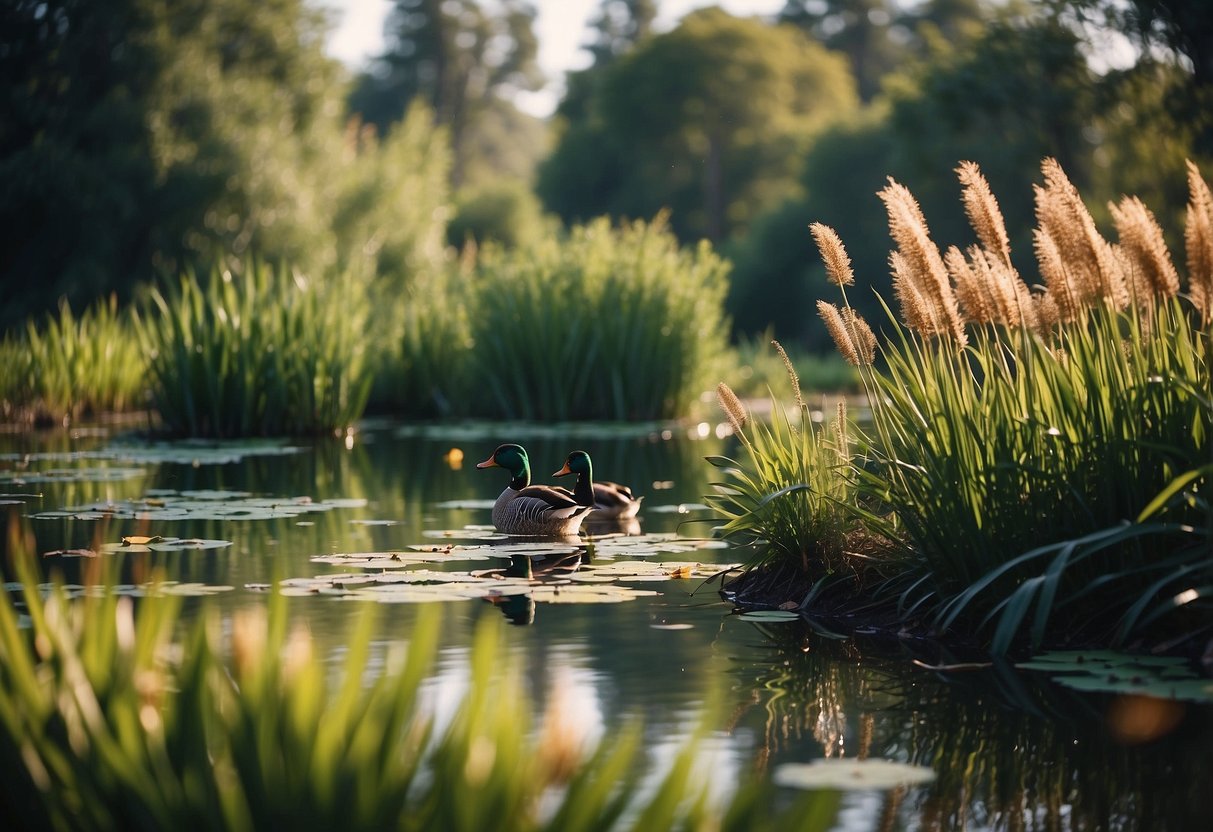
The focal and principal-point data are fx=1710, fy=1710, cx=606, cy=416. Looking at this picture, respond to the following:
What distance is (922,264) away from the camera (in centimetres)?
619

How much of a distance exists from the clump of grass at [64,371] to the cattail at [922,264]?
14527mm

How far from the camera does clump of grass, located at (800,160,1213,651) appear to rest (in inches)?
238

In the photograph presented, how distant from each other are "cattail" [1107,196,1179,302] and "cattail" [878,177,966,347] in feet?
2.12

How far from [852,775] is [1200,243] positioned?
7.30 feet

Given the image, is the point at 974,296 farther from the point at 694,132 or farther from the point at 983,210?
the point at 694,132

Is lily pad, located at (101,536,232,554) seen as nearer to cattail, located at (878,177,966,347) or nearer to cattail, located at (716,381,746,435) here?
cattail, located at (716,381,746,435)

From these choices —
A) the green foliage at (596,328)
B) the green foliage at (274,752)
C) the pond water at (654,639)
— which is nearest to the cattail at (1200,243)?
the pond water at (654,639)

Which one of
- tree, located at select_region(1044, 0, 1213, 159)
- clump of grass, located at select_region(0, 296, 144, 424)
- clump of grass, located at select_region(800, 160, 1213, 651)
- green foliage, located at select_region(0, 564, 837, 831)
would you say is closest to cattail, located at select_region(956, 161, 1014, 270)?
clump of grass, located at select_region(800, 160, 1213, 651)

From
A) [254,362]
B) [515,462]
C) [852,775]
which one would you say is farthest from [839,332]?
[254,362]

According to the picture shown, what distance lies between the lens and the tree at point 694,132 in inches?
2421

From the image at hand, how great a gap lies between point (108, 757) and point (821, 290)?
40.9 meters

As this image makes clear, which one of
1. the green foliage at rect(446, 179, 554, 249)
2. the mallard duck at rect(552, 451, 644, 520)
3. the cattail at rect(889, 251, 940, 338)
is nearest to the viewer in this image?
the cattail at rect(889, 251, 940, 338)

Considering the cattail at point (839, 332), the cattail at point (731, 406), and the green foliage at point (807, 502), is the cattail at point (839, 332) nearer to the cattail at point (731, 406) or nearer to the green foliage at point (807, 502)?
the green foliage at point (807, 502)

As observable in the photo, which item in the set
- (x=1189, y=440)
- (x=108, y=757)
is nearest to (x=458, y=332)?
(x=1189, y=440)
